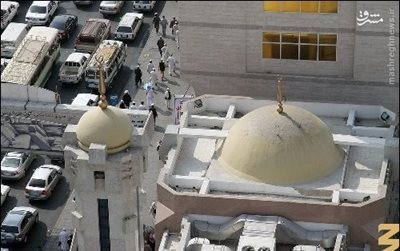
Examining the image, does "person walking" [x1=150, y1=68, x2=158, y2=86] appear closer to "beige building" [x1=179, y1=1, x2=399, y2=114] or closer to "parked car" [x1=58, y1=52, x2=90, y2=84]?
"parked car" [x1=58, y1=52, x2=90, y2=84]

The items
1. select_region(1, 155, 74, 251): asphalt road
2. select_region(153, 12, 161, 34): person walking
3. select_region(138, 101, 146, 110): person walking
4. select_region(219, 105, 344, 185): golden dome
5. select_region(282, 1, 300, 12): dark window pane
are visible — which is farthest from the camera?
select_region(153, 12, 161, 34): person walking

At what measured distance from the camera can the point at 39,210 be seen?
272 ft

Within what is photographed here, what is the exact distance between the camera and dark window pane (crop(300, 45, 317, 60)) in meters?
77.7

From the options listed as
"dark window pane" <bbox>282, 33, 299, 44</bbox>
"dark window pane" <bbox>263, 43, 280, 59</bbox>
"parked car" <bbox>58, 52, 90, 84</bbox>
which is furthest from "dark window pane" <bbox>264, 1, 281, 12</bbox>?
"parked car" <bbox>58, 52, 90, 84</bbox>

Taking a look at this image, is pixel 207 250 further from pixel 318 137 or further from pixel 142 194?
pixel 318 137

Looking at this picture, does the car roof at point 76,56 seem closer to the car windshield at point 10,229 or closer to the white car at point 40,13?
the white car at point 40,13

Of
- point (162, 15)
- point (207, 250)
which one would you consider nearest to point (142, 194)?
point (207, 250)

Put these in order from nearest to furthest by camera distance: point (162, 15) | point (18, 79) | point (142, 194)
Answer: point (142, 194), point (18, 79), point (162, 15)

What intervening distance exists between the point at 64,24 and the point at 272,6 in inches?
1242

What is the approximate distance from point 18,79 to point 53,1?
15.8 m

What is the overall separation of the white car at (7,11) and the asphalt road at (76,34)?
2.36 ft

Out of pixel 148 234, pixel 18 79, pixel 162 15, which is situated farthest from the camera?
pixel 162 15

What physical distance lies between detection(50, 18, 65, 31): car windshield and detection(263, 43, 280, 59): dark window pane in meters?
29.9

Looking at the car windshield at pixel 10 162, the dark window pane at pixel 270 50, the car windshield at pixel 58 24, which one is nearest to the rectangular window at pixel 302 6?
the dark window pane at pixel 270 50
